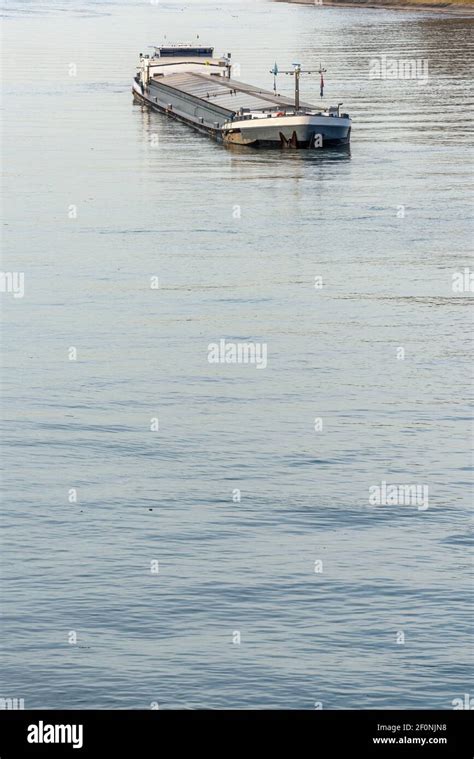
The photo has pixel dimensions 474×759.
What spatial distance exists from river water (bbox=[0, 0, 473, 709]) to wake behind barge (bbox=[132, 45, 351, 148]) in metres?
19.3

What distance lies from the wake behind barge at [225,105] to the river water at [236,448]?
1929 centimetres

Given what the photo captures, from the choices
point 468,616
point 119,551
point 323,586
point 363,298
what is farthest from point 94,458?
point 363,298

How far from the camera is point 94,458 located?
142 feet

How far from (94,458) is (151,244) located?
106ft

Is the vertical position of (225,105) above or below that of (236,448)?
above

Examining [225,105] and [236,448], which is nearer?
[236,448]

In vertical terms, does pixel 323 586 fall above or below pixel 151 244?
below

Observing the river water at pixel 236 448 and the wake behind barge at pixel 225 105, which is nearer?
the river water at pixel 236 448

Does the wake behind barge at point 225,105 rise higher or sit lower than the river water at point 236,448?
higher

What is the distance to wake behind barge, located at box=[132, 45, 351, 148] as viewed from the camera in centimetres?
10981

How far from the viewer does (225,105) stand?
12738 cm

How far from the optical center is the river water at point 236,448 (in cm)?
3116

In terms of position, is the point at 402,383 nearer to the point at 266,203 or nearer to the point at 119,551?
the point at 119,551

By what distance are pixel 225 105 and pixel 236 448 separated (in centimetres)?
8717
